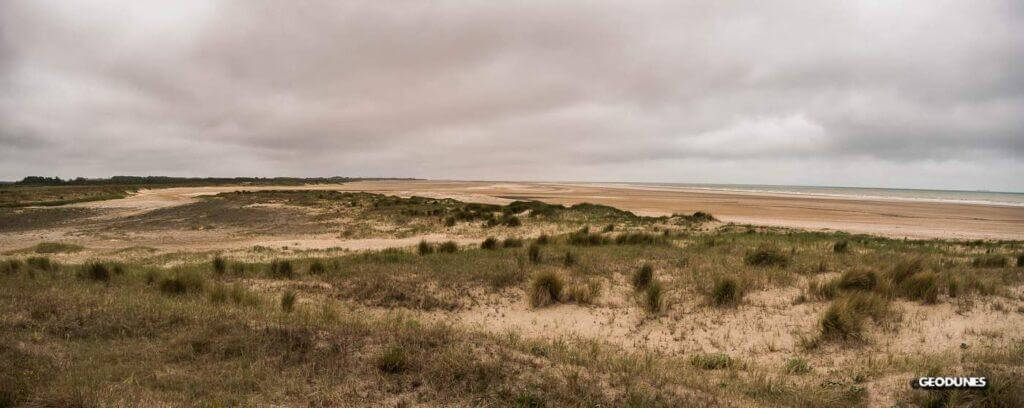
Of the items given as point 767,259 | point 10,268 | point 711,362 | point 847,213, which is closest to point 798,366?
point 711,362

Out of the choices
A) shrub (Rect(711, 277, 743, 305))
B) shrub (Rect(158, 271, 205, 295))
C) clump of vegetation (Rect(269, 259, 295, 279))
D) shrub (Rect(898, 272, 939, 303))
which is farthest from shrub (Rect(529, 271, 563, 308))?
shrub (Rect(158, 271, 205, 295))

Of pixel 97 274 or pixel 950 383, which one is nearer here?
pixel 950 383

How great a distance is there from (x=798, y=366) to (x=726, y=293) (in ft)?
10.1

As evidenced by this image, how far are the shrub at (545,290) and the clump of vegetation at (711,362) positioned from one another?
11.9ft

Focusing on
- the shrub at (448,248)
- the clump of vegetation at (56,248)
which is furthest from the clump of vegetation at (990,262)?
the clump of vegetation at (56,248)

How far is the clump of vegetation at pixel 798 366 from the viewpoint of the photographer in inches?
243

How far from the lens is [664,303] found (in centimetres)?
904

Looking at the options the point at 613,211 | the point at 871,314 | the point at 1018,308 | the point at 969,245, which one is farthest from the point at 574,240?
the point at 613,211

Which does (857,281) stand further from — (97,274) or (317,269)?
(97,274)

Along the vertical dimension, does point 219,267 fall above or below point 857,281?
below

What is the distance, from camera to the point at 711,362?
A: 21.2 feet

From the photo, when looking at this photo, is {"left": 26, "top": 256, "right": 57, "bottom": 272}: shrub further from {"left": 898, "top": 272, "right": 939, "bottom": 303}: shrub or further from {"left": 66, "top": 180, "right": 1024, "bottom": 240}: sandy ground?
{"left": 66, "top": 180, "right": 1024, "bottom": 240}: sandy ground

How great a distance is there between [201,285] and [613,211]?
31.1 metres

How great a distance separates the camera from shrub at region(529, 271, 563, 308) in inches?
382
